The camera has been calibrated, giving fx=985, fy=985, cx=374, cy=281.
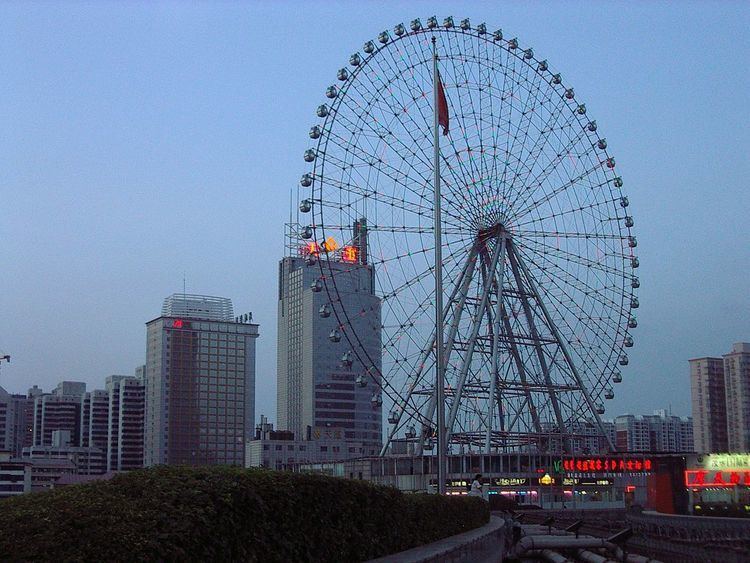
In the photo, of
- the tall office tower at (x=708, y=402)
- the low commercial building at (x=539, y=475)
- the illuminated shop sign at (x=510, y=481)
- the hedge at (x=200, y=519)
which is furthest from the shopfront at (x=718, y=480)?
the tall office tower at (x=708, y=402)

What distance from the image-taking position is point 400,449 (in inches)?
3056

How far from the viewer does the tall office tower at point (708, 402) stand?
16688cm

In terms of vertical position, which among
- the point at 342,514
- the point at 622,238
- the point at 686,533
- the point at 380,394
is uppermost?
the point at 622,238

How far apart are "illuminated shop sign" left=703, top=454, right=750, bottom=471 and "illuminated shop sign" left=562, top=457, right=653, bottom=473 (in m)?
23.3

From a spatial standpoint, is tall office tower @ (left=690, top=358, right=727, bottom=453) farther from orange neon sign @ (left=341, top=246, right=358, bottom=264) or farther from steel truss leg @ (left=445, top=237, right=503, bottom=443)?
orange neon sign @ (left=341, top=246, right=358, bottom=264)

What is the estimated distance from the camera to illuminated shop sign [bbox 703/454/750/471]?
49.9 m

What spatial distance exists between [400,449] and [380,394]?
2406 centimetres

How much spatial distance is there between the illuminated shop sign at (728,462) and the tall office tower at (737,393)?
Answer: 108 metres

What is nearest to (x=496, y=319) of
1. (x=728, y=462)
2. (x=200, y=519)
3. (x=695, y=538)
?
(x=728, y=462)

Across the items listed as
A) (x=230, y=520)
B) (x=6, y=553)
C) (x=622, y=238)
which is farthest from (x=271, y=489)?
(x=622, y=238)

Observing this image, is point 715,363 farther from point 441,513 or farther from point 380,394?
point 441,513

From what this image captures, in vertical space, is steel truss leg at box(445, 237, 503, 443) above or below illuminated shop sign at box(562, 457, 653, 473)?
above

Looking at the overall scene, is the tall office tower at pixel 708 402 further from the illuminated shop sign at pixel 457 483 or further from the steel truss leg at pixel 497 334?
the steel truss leg at pixel 497 334

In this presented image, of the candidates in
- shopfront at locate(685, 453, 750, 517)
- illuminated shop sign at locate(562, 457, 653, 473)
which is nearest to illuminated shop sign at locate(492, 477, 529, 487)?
illuminated shop sign at locate(562, 457, 653, 473)
